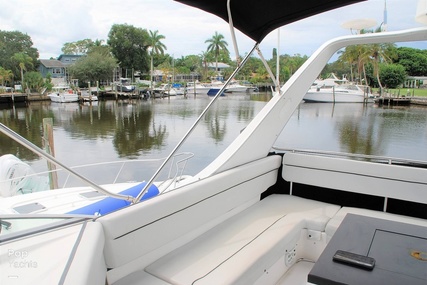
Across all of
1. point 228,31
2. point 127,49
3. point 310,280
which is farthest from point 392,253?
point 127,49

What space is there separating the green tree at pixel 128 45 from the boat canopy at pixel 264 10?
33982 millimetres

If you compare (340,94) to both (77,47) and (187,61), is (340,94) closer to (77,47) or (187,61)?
(77,47)

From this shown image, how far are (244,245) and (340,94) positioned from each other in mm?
23232

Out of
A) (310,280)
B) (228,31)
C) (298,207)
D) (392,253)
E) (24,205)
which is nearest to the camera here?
(310,280)

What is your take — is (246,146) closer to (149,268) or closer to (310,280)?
(149,268)

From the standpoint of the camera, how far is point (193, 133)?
15938 mm

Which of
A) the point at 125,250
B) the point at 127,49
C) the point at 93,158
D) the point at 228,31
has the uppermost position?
the point at 127,49

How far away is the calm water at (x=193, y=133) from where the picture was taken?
12.0 meters

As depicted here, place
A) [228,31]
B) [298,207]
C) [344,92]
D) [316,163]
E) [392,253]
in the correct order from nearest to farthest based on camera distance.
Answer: [392,253] < [228,31] < [298,207] < [316,163] < [344,92]

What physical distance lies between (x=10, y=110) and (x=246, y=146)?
17.6 m

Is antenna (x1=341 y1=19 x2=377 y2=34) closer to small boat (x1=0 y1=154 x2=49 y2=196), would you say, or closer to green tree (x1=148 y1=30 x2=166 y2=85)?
small boat (x1=0 y1=154 x2=49 y2=196)

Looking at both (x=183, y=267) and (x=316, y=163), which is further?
(x=316, y=163)

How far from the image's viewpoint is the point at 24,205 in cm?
265

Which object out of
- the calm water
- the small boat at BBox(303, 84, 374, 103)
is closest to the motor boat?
the calm water
